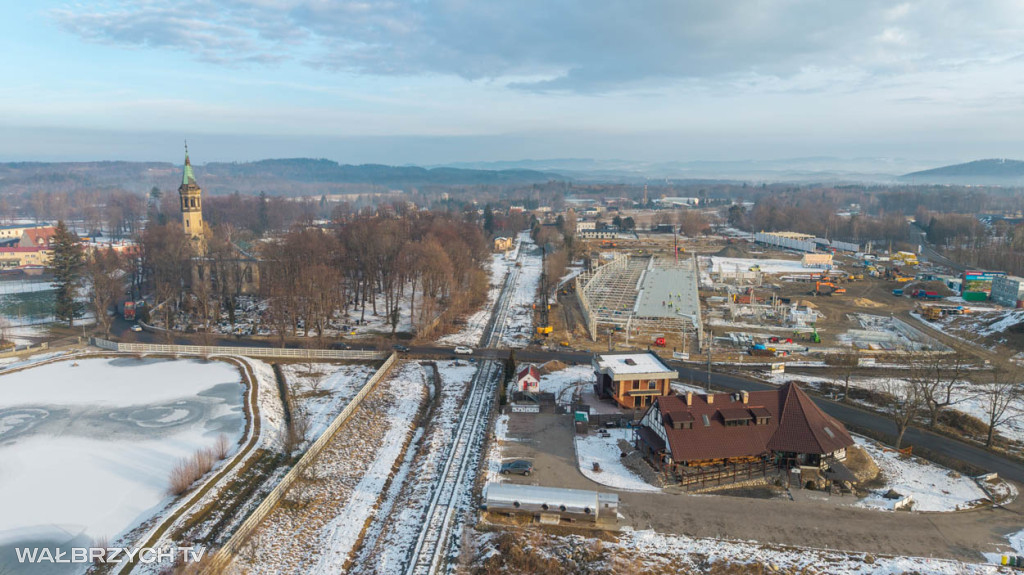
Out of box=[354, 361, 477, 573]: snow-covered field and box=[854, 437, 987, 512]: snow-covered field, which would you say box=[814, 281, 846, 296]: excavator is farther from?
box=[354, 361, 477, 573]: snow-covered field

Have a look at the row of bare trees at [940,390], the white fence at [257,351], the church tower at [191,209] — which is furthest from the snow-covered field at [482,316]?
the church tower at [191,209]

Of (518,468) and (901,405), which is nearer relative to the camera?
(518,468)

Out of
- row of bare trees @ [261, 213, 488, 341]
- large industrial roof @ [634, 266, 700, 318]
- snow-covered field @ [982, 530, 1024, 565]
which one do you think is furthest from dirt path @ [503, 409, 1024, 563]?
row of bare trees @ [261, 213, 488, 341]

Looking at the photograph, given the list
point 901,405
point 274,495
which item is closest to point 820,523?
point 901,405

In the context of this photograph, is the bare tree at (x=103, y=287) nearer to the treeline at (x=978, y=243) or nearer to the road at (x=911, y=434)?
the road at (x=911, y=434)

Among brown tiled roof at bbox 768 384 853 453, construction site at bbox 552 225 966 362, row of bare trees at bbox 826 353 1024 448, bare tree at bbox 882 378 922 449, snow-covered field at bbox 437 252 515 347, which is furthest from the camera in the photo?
snow-covered field at bbox 437 252 515 347

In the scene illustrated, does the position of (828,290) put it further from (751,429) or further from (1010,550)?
(1010,550)
